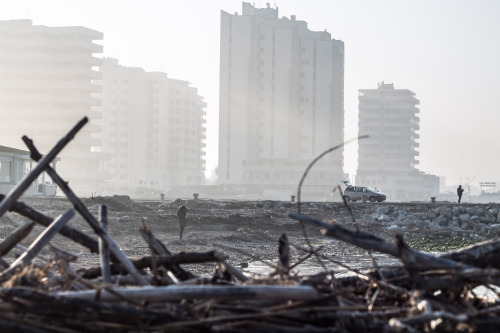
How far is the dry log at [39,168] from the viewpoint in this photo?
287 centimetres

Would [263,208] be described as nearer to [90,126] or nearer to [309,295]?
[309,295]

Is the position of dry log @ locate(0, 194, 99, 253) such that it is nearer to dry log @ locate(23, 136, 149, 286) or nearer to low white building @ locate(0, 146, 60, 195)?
dry log @ locate(23, 136, 149, 286)

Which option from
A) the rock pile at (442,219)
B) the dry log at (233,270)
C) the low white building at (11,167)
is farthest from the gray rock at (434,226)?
the dry log at (233,270)

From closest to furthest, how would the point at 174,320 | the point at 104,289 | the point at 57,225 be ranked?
the point at 174,320 → the point at 104,289 → the point at 57,225

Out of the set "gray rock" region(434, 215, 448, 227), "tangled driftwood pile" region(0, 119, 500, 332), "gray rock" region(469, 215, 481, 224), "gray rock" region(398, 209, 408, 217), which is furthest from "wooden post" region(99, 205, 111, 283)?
"gray rock" region(398, 209, 408, 217)

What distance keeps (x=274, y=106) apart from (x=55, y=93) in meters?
47.1

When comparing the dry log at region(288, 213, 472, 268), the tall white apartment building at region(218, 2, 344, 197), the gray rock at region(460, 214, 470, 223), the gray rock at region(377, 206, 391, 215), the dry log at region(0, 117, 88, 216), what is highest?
the tall white apartment building at region(218, 2, 344, 197)

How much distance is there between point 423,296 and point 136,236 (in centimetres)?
3080

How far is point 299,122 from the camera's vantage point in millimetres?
188375

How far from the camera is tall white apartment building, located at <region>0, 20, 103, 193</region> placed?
562 feet

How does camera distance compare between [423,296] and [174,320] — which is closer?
[174,320]

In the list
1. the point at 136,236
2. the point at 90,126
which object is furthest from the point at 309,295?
the point at 90,126

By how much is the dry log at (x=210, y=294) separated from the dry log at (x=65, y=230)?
24.0 inches

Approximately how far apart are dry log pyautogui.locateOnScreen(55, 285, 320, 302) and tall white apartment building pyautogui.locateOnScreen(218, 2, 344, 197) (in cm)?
17516
